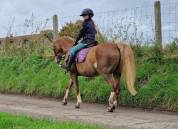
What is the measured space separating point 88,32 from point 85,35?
144 mm

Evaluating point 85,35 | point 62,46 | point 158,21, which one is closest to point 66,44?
point 62,46

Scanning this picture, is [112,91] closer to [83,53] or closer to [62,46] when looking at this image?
[83,53]

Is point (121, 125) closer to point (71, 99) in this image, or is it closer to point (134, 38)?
point (71, 99)

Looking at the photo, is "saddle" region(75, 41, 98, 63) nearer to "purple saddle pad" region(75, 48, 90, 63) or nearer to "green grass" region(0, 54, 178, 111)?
"purple saddle pad" region(75, 48, 90, 63)

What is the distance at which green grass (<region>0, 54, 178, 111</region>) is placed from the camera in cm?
1491

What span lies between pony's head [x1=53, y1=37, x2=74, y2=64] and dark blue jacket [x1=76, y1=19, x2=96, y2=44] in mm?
1218

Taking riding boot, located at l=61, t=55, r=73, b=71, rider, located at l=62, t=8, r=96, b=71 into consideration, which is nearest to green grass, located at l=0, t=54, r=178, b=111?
riding boot, located at l=61, t=55, r=73, b=71

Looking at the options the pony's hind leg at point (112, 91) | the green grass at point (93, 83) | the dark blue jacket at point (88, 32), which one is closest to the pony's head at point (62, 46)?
the dark blue jacket at point (88, 32)

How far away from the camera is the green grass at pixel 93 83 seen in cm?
1491

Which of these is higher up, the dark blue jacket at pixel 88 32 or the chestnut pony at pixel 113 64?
the dark blue jacket at pixel 88 32

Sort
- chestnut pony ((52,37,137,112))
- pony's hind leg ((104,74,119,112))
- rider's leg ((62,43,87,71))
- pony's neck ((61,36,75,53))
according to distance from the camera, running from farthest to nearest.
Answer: pony's neck ((61,36,75,53)), rider's leg ((62,43,87,71)), chestnut pony ((52,37,137,112)), pony's hind leg ((104,74,119,112))

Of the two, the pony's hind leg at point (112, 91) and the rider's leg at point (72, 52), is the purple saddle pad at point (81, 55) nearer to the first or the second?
the rider's leg at point (72, 52)

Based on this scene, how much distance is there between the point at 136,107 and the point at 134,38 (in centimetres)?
383

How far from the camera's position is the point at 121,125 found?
1135 centimetres
